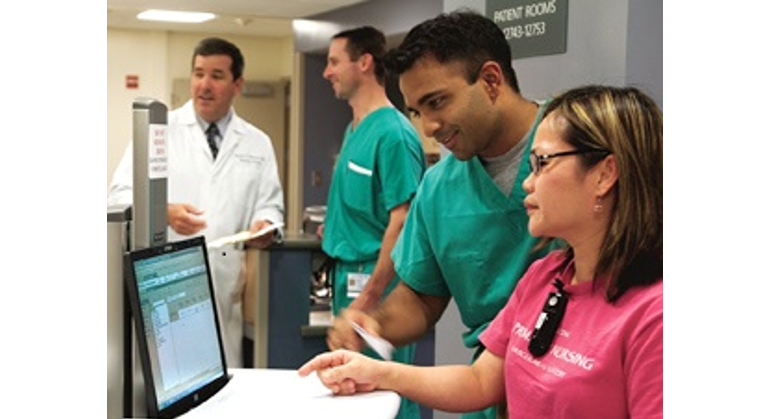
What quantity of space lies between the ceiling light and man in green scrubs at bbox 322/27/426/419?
5674mm

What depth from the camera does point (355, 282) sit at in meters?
3.63

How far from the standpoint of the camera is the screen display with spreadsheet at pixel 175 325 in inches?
66.9

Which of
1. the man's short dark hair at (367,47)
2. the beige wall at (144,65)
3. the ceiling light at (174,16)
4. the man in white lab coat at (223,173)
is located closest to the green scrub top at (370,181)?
the man's short dark hair at (367,47)

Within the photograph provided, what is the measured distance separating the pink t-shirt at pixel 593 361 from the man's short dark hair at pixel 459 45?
1.97ft

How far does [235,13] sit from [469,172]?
7.10 m

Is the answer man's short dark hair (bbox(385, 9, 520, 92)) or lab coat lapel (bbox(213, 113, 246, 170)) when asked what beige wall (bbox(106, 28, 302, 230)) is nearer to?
lab coat lapel (bbox(213, 113, 246, 170))

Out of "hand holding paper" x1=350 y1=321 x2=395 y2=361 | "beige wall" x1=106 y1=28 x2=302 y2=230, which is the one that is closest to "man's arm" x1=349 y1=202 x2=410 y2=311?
"hand holding paper" x1=350 y1=321 x2=395 y2=361

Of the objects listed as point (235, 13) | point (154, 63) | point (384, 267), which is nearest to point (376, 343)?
point (384, 267)

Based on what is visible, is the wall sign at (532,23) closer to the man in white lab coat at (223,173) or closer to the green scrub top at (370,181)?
the green scrub top at (370,181)

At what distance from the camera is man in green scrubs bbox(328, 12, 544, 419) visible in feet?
7.02
